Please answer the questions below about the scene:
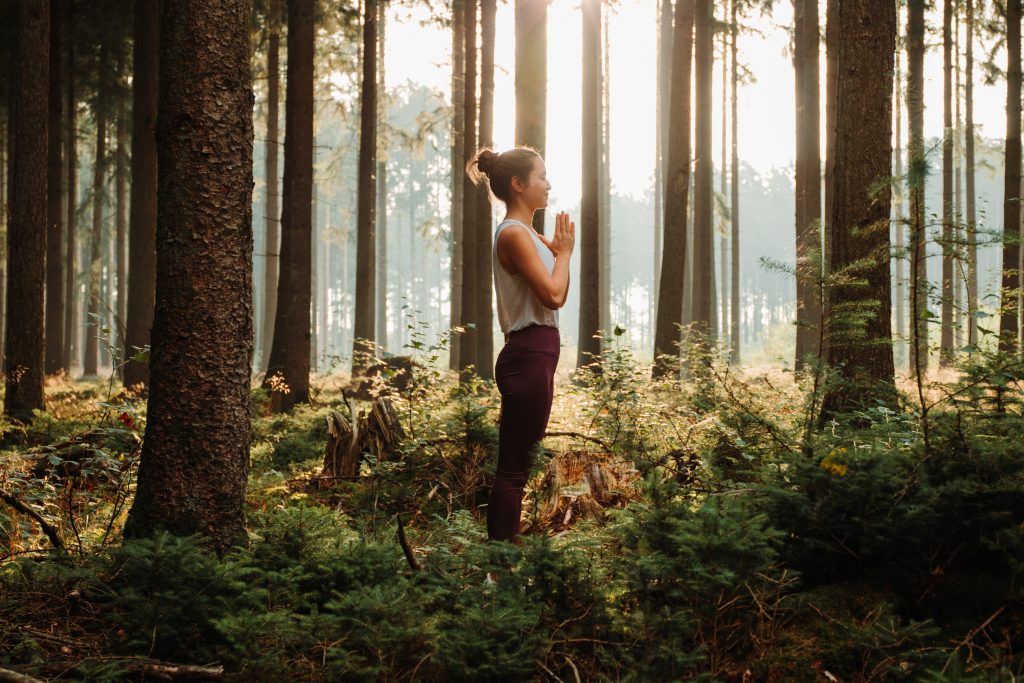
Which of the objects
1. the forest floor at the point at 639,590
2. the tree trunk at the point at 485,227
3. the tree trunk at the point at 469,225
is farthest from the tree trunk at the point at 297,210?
the forest floor at the point at 639,590

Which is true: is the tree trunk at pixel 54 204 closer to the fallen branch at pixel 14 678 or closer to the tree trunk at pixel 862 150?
the fallen branch at pixel 14 678

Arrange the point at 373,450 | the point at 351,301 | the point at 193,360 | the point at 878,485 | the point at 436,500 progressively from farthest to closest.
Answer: the point at 351,301 < the point at 373,450 < the point at 436,500 < the point at 193,360 < the point at 878,485

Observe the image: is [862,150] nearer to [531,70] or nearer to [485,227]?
[531,70]

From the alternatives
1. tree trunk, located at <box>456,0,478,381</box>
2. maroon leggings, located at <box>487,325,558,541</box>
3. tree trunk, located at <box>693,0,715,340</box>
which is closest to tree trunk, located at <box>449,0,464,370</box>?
tree trunk, located at <box>456,0,478,381</box>

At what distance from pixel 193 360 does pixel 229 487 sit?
0.74 m

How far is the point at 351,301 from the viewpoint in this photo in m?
72.2

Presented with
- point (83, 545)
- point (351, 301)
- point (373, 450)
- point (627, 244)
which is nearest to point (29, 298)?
point (373, 450)

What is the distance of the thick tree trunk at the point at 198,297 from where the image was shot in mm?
4188

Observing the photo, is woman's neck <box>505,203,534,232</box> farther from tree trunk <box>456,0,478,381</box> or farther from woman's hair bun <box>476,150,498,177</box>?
tree trunk <box>456,0,478,381</box>

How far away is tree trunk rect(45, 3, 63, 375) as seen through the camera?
14.6 m

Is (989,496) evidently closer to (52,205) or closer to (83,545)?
(83,545)

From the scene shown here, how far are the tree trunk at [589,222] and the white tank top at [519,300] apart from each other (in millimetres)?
7441

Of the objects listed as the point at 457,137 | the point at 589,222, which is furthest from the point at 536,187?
the point at 457,137

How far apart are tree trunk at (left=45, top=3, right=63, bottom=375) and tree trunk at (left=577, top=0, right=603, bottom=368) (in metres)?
10.3
